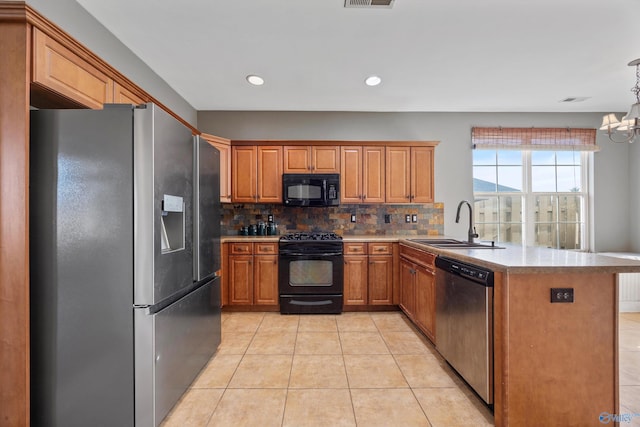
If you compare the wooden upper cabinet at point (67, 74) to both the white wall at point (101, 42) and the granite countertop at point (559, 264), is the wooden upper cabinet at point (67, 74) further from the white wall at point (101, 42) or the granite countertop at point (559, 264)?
the granite countertop at point (559, 264)

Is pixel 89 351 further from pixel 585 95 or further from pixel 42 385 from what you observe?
pixel 585 95

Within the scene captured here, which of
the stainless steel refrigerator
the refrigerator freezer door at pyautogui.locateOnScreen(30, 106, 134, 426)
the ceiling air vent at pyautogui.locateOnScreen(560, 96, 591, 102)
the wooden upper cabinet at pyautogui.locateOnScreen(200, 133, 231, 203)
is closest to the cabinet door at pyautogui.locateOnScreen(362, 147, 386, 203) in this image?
the wooden upper cabinet at pyautogui.locateOnScreen(200, 133, 231, 203)

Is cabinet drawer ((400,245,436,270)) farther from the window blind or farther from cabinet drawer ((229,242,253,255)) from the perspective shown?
the window blind

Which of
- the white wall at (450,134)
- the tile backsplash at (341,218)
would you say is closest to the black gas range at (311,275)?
the tile backsplash at (341,218)

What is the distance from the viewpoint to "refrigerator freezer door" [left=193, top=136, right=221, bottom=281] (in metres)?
2.00

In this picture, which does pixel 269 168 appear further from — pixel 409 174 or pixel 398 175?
pixel 409 174

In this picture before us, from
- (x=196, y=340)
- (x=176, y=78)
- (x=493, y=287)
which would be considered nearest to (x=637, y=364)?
(x=493, y=287)

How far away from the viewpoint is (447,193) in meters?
4.16

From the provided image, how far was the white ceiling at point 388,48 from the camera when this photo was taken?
206cm

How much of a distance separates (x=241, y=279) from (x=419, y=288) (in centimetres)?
204

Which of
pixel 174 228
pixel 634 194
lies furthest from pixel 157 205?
pixel 634 194

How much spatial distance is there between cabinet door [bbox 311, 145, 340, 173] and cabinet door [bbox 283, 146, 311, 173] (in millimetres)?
79

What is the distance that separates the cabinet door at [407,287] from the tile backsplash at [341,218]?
84cm

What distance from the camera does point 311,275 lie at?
3.50m
